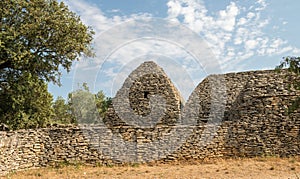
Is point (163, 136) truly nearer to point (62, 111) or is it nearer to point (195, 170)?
point (195, 170)

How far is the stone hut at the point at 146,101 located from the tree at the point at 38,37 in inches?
159

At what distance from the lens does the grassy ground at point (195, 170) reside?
34.6 feet

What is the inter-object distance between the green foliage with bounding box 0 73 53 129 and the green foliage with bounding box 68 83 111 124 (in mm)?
20306

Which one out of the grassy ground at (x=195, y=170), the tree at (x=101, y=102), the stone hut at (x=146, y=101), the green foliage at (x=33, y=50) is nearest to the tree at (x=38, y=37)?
the green foliage at (x=33, y=50)

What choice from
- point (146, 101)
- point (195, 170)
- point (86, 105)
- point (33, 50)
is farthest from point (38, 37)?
point (86, 105)

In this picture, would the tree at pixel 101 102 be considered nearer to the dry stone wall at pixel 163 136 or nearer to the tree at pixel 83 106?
the tree at pixel 83 106

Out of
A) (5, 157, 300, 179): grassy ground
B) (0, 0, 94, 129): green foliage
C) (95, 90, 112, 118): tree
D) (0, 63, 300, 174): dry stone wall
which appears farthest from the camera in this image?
(95, 90, 112, 118): tree

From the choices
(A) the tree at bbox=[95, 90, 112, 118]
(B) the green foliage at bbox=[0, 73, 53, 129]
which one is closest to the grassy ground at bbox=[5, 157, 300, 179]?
(B) the green foliage at bbox=[0, 73, 53, 129]

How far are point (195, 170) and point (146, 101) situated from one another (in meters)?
7.13

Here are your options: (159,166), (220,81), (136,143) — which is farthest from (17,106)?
(220,81)

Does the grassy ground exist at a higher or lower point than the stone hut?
lower

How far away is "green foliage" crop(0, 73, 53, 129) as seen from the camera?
688 inches

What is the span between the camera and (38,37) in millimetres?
16672

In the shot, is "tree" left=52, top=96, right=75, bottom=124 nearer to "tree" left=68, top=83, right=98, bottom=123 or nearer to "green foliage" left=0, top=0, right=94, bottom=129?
"tree" left=68, top=83, right=98, bottom=123
